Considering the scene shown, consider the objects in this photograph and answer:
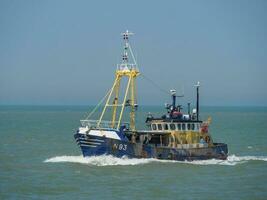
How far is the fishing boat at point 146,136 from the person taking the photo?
158ft

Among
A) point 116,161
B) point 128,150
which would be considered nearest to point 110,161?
point 116,161

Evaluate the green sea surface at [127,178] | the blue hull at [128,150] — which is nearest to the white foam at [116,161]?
the green sea surface at [127,178]

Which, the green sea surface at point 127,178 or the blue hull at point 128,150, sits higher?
the blue hull at point 128,150

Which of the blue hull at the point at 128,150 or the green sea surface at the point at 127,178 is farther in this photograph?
the blue hull at the point at 128,150

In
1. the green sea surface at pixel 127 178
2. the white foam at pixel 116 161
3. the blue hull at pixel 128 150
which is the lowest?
the green sea surface at pixel 127 178

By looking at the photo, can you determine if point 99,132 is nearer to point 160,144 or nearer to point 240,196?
point 160,144

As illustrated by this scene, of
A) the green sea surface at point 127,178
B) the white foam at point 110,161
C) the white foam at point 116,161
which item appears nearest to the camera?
the green sea surface at point 127,178

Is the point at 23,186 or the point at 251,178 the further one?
the point at 251,178

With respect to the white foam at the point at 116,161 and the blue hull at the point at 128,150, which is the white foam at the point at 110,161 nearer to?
the white foam at the point at 116,161

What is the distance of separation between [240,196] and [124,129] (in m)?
14.0

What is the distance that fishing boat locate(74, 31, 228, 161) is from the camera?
158 ft

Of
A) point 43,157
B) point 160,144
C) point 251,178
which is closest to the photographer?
point 251,178

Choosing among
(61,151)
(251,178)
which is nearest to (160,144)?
(251,178)

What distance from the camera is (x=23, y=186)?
3984cm
